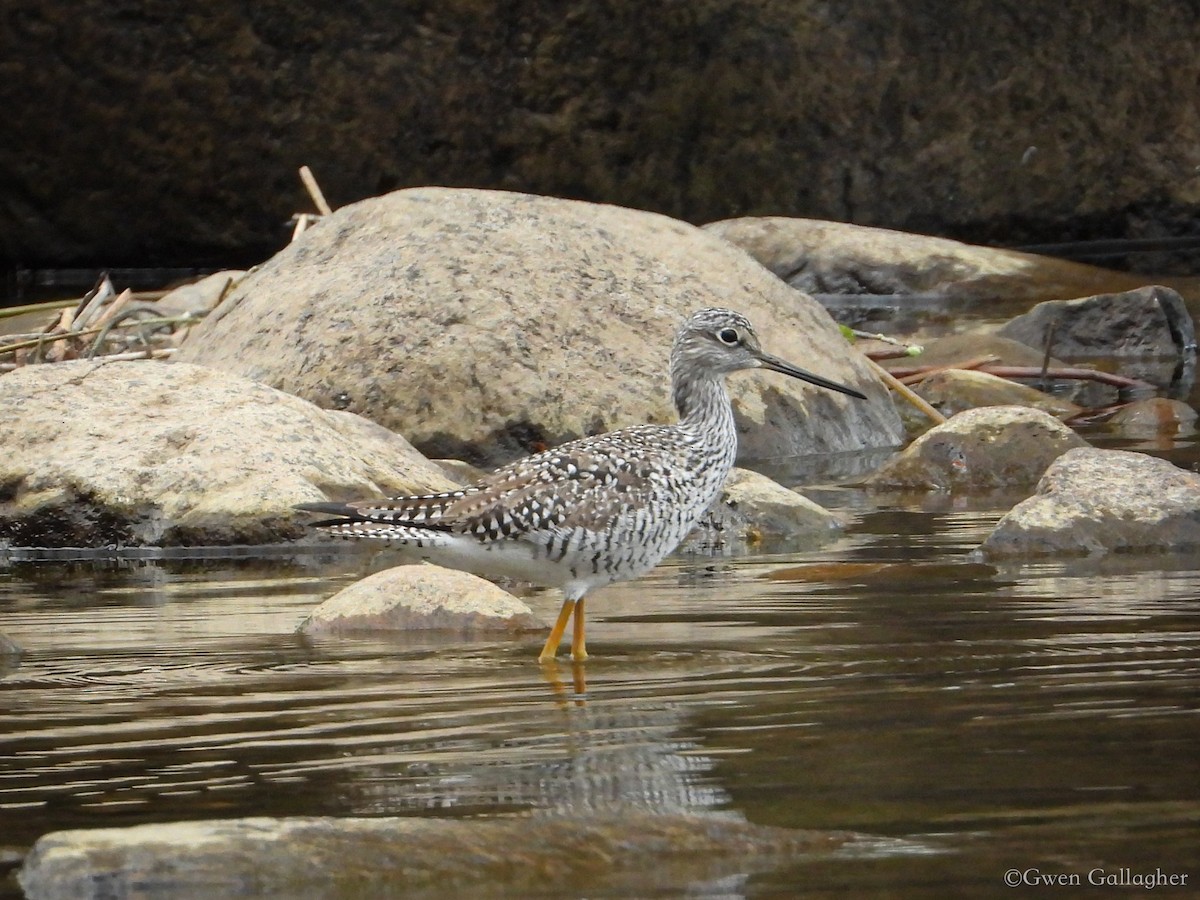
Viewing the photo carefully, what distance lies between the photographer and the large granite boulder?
11953 millimetres

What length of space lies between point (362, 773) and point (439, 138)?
17474mm

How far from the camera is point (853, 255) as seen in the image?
20703 mm

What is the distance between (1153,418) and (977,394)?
1261 mm

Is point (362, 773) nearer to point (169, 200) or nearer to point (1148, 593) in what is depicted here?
point (1148, 593)

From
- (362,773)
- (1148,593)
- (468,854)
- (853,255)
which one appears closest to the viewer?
(468,854)

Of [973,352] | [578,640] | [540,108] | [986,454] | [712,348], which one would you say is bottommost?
[578,640]

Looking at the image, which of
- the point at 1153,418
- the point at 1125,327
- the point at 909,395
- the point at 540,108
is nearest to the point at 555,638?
the point at 909,395

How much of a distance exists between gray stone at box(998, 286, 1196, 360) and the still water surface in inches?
340

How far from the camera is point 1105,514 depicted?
9062mm

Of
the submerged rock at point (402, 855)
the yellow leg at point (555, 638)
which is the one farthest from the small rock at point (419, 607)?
the submerged rock at point (402, 855)

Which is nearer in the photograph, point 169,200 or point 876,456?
point 876,456

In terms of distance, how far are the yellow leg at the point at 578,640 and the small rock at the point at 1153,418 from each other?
667 centimetres

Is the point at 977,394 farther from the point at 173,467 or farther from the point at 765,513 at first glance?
the point at 173,467

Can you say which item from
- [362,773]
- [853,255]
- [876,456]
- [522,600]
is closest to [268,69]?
[853,255]
